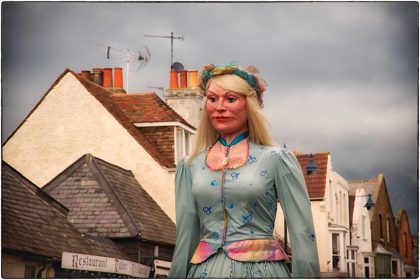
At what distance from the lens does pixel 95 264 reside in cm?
1133

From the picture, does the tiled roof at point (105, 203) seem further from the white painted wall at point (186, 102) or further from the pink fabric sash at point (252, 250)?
Result: the pink fabric sash at point (252, 250)

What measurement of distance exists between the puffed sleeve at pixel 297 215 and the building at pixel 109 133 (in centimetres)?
1187

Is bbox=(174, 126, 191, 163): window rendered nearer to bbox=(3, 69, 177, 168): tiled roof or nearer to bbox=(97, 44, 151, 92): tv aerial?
bbox=(3, 69, 177, 168): tiled roof

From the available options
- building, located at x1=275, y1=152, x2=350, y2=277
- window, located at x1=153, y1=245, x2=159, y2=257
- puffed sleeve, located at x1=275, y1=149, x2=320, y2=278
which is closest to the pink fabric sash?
puffed sleeve, located at x1=275, y1=149, x2=320, y2=278

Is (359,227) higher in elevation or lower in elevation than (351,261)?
higher

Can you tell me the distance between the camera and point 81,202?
17422 mm

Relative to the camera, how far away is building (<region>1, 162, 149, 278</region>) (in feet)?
31.2

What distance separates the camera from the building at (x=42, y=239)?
9.52m

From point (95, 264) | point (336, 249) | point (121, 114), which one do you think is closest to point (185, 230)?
point (95, 264)

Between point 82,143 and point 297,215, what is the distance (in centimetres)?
1403

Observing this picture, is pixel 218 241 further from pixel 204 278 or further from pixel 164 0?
pixel 164 0

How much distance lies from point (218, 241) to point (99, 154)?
1442 cm

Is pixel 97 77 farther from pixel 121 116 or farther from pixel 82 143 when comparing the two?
pixel 82 143

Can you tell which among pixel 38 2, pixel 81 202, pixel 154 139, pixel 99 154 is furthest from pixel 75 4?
pixel 154 139
